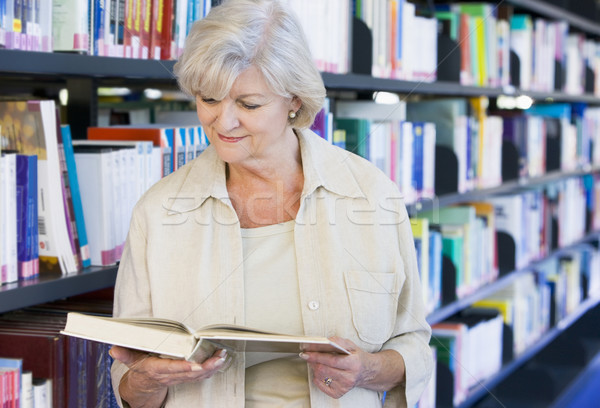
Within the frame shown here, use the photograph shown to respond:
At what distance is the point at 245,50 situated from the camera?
1198mm

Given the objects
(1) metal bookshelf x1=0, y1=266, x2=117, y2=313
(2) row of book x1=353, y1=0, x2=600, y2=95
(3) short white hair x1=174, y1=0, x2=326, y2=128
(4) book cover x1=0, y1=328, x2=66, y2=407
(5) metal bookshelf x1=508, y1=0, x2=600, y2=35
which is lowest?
(4) book cover x1=0, y1=328, x2=66, y2=407

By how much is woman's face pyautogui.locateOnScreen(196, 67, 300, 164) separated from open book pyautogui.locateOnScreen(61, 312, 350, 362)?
305 mm

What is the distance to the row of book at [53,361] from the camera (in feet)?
4.27

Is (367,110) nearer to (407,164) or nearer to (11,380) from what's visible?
(407,164)

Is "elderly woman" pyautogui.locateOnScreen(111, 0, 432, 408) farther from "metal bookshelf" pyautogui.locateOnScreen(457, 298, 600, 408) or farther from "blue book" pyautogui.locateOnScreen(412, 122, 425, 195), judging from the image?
"metal bookshelf" pyautogui.locateOnScreen(457, 298, 600, 408)

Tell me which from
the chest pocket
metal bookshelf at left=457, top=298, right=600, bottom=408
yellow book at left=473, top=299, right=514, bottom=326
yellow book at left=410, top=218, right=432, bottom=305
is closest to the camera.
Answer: the chest pocket

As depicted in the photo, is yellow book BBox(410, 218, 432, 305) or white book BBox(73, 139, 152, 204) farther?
yellow book BBox(410, 218, 432, 305)

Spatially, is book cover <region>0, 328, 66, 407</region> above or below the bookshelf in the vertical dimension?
below

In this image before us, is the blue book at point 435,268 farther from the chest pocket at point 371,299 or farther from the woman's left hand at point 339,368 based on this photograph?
the woman's left hand at point 339,368

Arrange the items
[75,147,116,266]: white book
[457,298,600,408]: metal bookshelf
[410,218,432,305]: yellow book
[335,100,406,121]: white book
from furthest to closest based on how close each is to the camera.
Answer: [457,298,600,408]: metal bookshelf < [410,218,432,305]: yellow book < [335,100,406,121]: white book < [75,147,116,266]: white book

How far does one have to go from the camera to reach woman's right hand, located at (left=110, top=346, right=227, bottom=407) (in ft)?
3.62

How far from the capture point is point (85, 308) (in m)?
1.49

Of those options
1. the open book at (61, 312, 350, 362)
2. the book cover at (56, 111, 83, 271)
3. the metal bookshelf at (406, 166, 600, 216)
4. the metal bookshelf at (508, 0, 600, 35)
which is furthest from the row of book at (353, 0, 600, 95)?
the open book at (61, 312, 350, 362)

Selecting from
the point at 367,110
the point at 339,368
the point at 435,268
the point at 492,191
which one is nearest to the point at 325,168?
the point at 339,368
